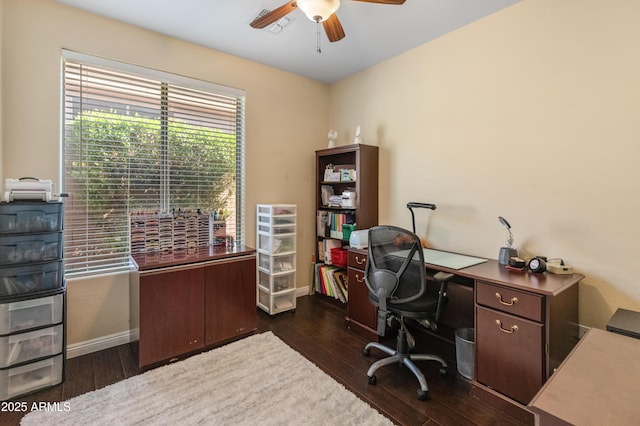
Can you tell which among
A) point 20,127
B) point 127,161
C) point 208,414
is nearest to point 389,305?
point 208,414

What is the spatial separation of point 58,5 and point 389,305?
3287 mm

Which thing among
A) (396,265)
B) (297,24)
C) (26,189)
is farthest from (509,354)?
(26,189)

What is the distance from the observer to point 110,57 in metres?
2.41

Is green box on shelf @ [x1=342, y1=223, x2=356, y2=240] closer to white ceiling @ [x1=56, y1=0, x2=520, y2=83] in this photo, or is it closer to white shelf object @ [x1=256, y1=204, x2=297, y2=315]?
white shelf object @ [x1=256, y1=204, x2=297, y2=315]

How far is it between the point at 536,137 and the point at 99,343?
374 cm

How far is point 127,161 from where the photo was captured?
2.53m

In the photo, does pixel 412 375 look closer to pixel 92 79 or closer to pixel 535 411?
pixel 535 411

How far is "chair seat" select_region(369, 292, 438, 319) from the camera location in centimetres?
197

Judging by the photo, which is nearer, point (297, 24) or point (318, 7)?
point (318, 7)

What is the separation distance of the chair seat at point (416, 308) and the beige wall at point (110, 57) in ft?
5.98

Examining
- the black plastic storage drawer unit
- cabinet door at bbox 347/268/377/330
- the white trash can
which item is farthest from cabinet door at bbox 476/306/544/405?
the black plastic storage drawer unit

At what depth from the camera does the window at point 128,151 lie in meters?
2.33

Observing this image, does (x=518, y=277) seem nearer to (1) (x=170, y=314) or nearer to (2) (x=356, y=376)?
(2) (x=356, y=376)

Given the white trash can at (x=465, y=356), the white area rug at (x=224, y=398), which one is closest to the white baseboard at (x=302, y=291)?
the white area rug at (x=224, y=398)
